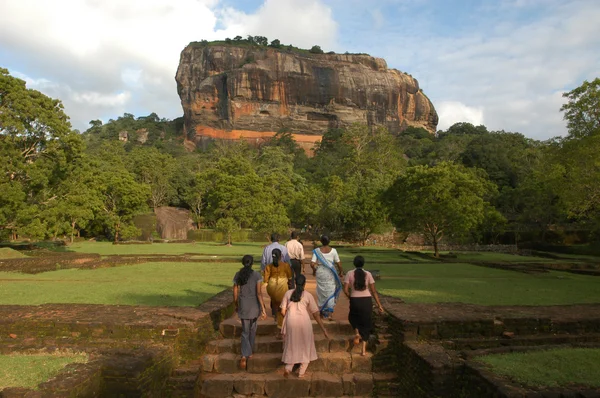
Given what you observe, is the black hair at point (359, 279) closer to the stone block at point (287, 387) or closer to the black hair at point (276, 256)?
the black hair at point (276, 256)

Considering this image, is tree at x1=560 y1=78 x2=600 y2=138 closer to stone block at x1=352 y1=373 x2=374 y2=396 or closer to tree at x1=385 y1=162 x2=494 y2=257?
tree at x1=385 y1=162 x2=494 y2=257

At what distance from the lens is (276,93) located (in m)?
85.5

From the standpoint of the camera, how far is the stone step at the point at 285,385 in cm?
523

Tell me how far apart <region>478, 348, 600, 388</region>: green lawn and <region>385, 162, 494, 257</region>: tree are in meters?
16.5

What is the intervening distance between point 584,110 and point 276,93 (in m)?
71.0

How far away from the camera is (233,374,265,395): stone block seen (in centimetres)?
525

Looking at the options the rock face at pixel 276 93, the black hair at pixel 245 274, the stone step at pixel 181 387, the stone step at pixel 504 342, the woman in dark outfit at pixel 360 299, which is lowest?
the stone step at pixel 181 387

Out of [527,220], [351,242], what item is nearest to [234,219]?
[351,242]

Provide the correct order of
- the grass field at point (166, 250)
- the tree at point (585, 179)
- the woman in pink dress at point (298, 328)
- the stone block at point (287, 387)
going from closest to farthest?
the woman in pink dress at point (298, 328)
the stone block at point (287, 387)
the tree at point (585, 179)
the grass field at point (166, 250)

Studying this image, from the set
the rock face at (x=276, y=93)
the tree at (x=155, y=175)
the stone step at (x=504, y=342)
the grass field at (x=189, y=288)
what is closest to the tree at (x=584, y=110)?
the grass field at (x=189, y=288)

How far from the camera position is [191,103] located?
87.5 m

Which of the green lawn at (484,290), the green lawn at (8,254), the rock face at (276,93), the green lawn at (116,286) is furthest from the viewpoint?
the rock face at (276,93)

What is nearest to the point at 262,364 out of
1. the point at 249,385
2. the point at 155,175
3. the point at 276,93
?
the point at 249,385

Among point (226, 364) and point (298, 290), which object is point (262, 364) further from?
point (298, 290)
